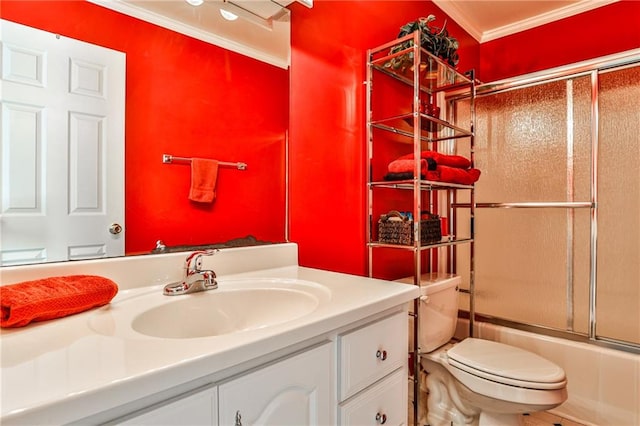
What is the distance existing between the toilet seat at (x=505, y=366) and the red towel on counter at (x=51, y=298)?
1.35 metres

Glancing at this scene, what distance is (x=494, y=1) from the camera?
2.32 metres

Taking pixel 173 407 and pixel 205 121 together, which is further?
pixel 205 121

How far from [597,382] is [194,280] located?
6.80ft

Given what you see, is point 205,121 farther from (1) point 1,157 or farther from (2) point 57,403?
(2) point 57,403

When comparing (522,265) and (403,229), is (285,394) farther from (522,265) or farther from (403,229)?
(522,265)

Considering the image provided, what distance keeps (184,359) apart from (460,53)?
2.62 meters

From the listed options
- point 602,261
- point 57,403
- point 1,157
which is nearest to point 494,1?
point 602,261

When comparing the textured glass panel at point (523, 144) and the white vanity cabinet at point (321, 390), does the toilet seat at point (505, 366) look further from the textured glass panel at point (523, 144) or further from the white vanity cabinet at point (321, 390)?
the textured glass panel at point (523, 144)

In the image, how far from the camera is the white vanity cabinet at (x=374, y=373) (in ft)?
2.79

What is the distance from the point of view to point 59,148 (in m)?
0.89

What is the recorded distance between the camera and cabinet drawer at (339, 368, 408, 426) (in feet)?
2.84

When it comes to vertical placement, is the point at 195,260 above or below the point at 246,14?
below

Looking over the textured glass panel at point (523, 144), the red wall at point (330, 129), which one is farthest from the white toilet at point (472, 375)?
the textured glass panel at point (523, 144)

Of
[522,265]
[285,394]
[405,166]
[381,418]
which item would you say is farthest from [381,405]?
[522,265]
